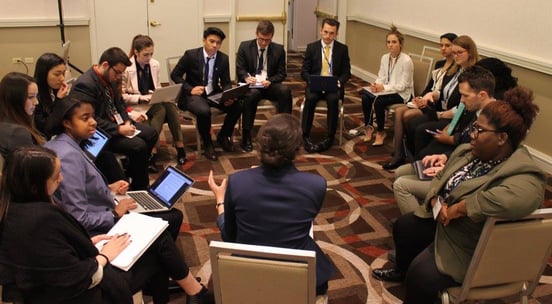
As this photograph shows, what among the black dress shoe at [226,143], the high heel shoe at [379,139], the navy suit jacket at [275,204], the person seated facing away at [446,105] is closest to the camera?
the navy suit jacket at [275,204]

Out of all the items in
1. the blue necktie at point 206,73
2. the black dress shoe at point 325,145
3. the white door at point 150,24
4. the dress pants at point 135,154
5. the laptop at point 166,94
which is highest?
the white door at point 150,24

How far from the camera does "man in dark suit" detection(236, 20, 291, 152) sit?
16.9 ft

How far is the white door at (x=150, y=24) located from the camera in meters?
7.00

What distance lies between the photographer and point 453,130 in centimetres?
382

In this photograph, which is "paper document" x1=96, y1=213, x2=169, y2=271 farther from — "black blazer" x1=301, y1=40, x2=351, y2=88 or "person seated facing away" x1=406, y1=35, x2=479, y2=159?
"black blazer" x1=301, y1=40, x2=351, y2=88

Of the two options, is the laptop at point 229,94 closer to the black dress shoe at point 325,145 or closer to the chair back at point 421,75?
the black dress shoe at point 325,145

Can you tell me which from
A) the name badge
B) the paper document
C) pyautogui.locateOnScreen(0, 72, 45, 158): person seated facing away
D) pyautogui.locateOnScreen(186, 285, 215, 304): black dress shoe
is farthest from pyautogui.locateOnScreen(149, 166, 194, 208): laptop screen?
the name badge

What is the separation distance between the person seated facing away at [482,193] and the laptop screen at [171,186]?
135 centimetres

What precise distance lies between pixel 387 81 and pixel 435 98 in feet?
2.43

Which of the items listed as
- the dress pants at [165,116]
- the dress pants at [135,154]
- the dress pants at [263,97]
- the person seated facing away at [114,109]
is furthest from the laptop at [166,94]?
the dress pants at [263,97]

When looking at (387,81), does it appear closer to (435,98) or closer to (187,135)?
(435,98)

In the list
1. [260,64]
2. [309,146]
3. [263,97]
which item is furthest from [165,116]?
[309,146]

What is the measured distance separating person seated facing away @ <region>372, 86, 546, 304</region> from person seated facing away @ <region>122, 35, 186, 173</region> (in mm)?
2829

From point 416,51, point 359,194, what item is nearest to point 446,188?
point 359,194
